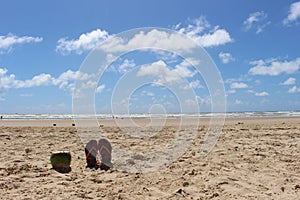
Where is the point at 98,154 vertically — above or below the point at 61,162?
above

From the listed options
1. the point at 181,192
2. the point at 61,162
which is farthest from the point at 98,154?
the point at 181,192

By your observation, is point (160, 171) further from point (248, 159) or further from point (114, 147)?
point (114, 147)

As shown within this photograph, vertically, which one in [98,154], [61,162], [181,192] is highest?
[98,154]

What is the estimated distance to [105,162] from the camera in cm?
832

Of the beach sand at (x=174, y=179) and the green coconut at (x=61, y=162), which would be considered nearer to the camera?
the beach sand at (x=174, y=179)

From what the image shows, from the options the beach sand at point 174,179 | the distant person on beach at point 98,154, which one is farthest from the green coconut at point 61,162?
the distant person on beach at point 98,154

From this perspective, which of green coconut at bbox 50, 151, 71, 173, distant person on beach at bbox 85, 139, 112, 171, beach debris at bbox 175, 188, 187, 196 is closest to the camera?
beach debris at bbox 175, 188, 187, 196

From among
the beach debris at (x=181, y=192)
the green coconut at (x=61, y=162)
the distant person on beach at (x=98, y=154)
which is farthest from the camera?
the distant person on beach at (x=98, y=154)

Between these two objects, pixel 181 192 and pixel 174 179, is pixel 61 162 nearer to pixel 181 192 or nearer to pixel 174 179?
pixel 174 179

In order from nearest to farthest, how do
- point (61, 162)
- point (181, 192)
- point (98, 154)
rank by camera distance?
1. point (181, 192)
2. point (61, 162)
3. point (98, 154)

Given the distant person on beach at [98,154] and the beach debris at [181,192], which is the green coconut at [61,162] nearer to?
the distant person on beach at [98,154]

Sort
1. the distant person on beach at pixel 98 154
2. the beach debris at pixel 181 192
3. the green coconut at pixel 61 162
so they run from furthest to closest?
the distant person on beach at pixel 98 154 → the green coconut at pixel 61 162 → the beach debris at pixel 181 192

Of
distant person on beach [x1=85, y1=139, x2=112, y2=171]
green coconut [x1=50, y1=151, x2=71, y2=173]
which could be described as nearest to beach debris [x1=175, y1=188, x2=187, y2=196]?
distant person on beach [x1=85, y1=139, x2=112, y2=171]

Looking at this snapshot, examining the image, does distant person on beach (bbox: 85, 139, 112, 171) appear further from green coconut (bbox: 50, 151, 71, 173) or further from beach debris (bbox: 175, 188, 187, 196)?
beach debris (bbox: 175, 188, 187, 196)
